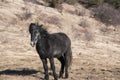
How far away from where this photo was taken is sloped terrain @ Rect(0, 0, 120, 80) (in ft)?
48.5

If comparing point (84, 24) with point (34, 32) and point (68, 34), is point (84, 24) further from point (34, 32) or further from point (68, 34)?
point (34, 32)

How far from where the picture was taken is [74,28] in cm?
2588

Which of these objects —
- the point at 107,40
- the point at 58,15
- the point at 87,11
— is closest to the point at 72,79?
the point at 107,40

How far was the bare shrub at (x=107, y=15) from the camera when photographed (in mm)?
31050

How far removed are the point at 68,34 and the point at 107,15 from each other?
28.8 ft

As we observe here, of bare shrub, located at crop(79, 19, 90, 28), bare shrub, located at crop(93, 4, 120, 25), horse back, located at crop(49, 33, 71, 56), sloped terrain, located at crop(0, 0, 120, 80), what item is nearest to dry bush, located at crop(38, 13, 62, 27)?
sloped terrain, located at crop(0, 0, 120, 80)

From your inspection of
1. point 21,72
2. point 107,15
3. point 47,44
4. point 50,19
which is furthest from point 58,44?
point 107,15

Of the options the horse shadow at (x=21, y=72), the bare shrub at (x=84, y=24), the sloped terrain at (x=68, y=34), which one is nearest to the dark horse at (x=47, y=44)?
the sloped terrain at (x=68, y=34)

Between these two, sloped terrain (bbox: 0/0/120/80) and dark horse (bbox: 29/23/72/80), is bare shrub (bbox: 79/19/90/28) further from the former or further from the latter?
dark horse (bbox: 29/23/72/80)

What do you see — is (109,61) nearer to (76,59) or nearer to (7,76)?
(76,59)

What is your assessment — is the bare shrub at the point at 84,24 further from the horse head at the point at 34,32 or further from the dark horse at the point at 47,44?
the horse head at the point at 34,32

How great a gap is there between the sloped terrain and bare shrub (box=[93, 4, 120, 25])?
1.96 feet

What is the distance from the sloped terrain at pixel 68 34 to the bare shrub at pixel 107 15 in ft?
1.96

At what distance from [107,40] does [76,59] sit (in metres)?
7.00
